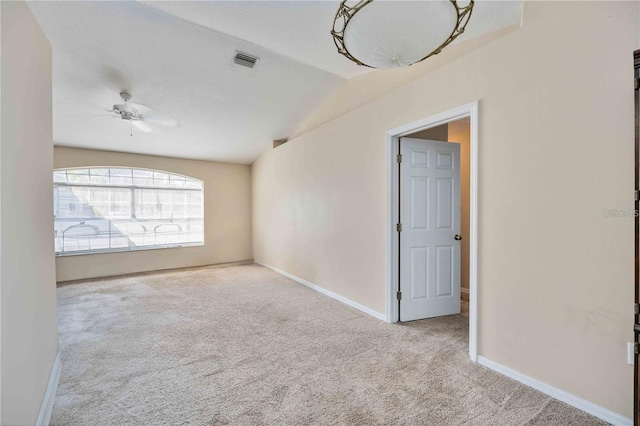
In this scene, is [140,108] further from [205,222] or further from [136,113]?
[205,222]

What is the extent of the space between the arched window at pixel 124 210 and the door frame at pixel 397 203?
15.3ft

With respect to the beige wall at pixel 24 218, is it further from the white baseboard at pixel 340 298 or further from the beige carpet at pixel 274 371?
the white baseboard at pixel 340 298

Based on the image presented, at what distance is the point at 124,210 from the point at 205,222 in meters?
1.50

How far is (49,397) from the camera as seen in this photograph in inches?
72.2

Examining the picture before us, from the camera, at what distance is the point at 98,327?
315 centimetres

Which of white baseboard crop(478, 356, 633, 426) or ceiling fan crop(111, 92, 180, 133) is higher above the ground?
ceiling fan crop(111, 92, 180, 133)

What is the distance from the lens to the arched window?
518cm

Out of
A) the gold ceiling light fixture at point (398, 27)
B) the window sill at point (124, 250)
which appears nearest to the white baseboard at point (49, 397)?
the gold ceiling light fixture at point (398, 27)

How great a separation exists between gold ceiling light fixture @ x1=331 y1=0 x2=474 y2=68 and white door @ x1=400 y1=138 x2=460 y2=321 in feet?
5.72

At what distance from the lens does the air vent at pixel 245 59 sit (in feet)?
10.5

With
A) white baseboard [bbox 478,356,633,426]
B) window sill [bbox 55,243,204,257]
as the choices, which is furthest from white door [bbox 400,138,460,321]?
window sill [bbox 55,243,204,257]

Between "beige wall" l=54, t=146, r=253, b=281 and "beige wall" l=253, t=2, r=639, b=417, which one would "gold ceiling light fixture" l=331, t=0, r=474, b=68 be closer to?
"beige wall" l=253, t=2, r=639, b=417

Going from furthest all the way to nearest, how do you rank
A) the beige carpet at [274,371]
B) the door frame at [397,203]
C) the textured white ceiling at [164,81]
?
the textured white ceiling at [164,81] → the door frame at [397,203] → the beige carpet at [274,371]

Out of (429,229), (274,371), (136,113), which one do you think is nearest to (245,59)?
(136,113)
